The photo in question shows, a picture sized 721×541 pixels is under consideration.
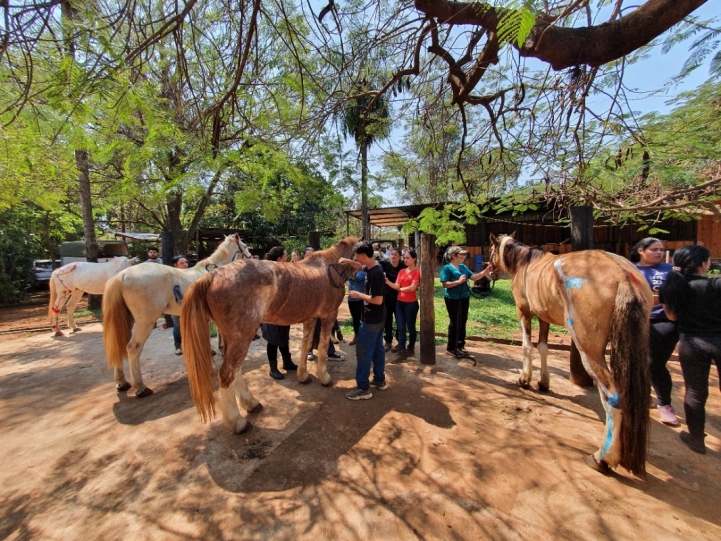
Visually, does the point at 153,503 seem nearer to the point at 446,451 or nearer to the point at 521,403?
the point at 446,451

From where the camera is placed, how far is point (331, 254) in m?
4.07

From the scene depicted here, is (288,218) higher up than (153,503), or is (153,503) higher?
(288,218)

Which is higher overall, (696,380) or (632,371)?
(632,371)

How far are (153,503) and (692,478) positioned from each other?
3.69 meters

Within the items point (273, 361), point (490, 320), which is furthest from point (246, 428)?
point (490, 320)

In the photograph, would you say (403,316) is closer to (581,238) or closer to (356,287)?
(356,287)

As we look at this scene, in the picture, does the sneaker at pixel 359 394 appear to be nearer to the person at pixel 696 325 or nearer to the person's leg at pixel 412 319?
the person's leg at pixel 412 319

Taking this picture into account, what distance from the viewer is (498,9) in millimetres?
1881

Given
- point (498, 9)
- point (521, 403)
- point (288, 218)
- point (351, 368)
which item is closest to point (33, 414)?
point (351, 368)

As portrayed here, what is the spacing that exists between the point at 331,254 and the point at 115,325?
2723 mm

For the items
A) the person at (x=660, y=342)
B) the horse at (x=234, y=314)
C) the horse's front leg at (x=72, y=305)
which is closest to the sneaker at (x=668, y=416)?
the person at (x=660, y=342)

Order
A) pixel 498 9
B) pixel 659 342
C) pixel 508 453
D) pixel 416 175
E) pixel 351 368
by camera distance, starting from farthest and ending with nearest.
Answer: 1. pixel 416 175
2. pixel 351 368
3. pixel 659 342
4. pixel 508 453
5. pixel 498 9

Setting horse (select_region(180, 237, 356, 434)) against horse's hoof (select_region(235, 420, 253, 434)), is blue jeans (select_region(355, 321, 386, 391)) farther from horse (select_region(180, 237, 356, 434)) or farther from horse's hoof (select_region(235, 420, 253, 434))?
horse's hoof (select_region(235, 420, 253, 434))

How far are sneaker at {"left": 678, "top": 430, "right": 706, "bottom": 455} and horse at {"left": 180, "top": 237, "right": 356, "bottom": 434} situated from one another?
11.6 feet
